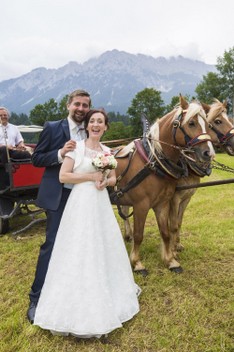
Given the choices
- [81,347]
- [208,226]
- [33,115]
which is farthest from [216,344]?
[33,115]

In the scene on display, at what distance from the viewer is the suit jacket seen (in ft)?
9.62

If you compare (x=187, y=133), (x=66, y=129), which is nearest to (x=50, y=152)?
(x=66, y=129)

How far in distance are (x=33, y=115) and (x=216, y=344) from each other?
46.1 metres

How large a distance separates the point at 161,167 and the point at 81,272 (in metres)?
1.67

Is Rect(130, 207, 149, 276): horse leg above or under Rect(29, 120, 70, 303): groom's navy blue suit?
under

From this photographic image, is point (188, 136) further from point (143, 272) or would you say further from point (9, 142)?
point (9, 142)

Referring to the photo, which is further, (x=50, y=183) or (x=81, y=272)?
(x=50, y=183)

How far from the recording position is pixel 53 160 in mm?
2844

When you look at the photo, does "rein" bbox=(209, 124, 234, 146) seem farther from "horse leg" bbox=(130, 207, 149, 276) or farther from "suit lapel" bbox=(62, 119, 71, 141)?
"suit lapel" bbox=(62, 119, 71, 141)

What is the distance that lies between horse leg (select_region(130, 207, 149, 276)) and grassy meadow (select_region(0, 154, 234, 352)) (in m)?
0.16

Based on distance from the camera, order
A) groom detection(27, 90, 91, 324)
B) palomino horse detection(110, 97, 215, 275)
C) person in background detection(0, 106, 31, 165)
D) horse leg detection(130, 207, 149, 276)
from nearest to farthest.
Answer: groom detection(27, 90, 91, 324)
palomino horse detection(110, 97, 215, 275)
horse leg detection(130, 207, 149, 276)
person in background detection(0, 106, 31, 165)

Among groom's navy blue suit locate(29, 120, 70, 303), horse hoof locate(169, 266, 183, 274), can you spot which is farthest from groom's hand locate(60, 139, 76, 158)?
horse hoof locate(169, 266, 183, 274)

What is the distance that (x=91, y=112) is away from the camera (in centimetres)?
272

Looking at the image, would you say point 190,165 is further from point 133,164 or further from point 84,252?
point 84,252
